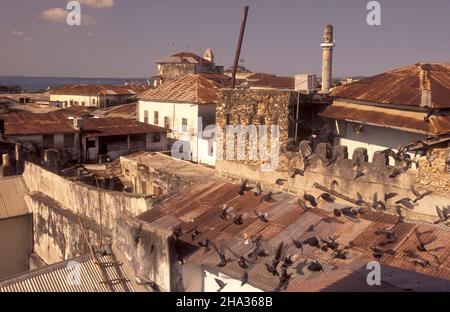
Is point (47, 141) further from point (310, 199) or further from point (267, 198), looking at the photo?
point (310, 199)

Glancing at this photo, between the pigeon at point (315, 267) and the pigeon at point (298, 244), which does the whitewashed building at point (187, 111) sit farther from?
the pigeon at point (315, 267)

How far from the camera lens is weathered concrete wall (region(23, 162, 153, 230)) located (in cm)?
1795

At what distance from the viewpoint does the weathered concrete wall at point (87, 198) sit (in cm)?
1795

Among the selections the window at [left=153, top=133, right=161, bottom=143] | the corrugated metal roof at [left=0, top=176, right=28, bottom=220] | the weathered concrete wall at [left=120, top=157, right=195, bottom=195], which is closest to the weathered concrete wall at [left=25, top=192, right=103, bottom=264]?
the corrugated metal roof at [left=0, top=176, right=28, bottom=220]

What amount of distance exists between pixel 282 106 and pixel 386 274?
Result: 9.18 m

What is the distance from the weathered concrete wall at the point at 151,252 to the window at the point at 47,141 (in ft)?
72.2

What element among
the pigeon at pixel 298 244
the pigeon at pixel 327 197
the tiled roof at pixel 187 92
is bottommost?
the pigeon at pixel 298 244

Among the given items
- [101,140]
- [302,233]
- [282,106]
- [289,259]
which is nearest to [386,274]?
[289,259]

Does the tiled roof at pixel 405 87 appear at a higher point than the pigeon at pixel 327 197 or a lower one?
higher

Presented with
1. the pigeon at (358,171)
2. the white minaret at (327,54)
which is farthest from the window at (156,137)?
the pigeon at (358,171)

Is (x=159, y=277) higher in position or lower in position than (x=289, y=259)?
lower

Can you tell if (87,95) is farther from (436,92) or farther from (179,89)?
(436,92)

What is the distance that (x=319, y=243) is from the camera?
11336mm
